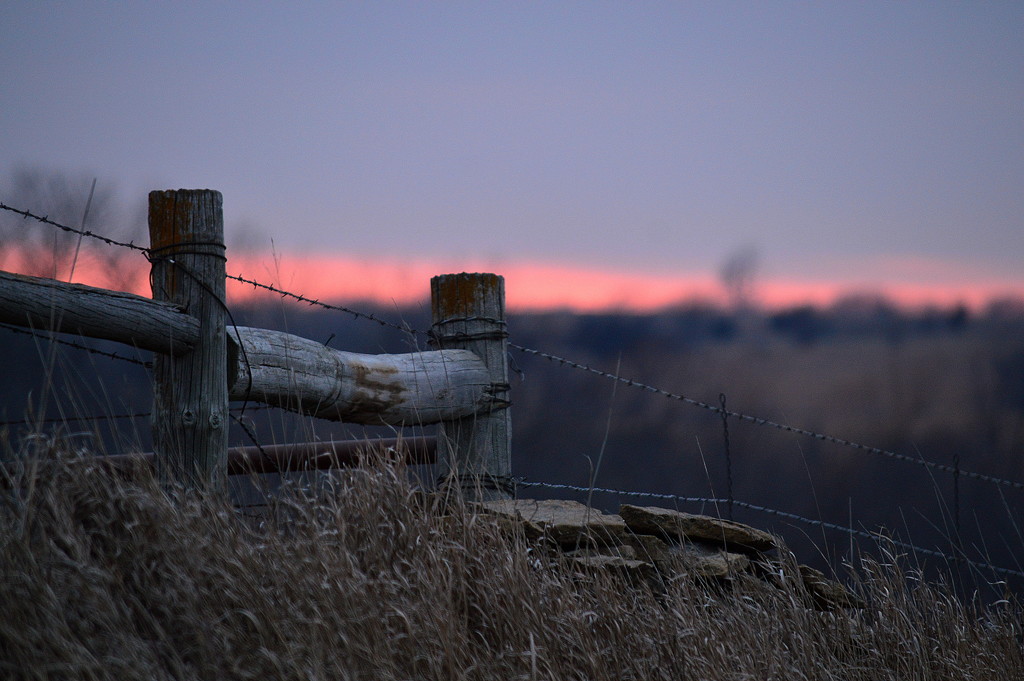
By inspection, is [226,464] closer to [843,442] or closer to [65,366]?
[65,366]

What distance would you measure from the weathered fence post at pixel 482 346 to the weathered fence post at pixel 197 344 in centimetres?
123

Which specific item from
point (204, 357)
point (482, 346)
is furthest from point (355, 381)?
point (482, 346)

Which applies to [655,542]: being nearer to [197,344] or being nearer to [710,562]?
[710,562]

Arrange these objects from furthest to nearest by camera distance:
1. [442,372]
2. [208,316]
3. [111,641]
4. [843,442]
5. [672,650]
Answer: [843,442], [442,372], [208,316], [672,650], [111,641]

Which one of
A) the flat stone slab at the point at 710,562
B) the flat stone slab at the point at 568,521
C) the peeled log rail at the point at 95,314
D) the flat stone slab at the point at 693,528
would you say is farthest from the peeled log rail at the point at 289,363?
the flat stone slab at the point at 710,562

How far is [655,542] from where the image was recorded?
3529mm

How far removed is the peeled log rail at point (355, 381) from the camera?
3270 mm

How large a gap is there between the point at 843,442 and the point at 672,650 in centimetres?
259

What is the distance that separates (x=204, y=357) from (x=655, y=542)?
6.49 ft

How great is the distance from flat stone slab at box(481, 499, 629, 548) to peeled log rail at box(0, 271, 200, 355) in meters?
1.34

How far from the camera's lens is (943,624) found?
3.50 meters

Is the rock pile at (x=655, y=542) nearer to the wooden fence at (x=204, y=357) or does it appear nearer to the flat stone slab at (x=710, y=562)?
the flat stone slab at (x=710, y=562)

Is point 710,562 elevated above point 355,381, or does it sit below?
below

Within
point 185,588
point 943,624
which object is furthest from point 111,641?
point 943,624
